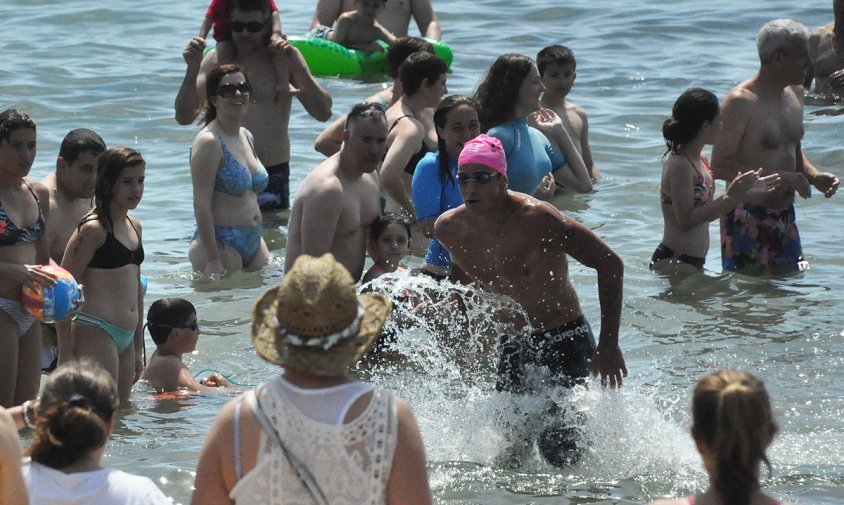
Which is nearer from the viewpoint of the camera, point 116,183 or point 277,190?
point 116,183

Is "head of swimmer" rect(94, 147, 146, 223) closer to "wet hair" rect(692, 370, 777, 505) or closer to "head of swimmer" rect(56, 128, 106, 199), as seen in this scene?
"head of swimmer" rect(56, 128, 106, 199)

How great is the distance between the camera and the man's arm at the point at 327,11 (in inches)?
555

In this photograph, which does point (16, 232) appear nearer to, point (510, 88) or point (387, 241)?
point (387, 241)

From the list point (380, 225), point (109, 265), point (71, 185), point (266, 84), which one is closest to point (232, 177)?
point (266, 84)

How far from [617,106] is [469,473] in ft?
31.1

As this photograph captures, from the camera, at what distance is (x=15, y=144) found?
18.5 feet

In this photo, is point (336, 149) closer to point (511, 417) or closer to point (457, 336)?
point (457, 336)

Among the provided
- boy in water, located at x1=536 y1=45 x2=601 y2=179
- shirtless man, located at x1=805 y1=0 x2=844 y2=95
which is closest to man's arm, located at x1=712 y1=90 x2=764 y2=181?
boy in water, located at x1=536 y1=45 x2=601 y2=179

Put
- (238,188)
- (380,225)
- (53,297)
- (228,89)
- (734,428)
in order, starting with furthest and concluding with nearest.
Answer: (238,188)
(228,89)
(380,225)
(53,297)
(734,428)

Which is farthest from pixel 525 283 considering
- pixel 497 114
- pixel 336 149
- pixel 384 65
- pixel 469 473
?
pixel 384 65

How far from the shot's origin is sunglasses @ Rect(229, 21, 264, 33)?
9.42 metres

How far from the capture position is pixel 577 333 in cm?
562

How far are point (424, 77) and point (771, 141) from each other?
2166 mm

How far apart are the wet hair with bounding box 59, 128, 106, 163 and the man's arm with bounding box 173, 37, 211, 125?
9.05ft
